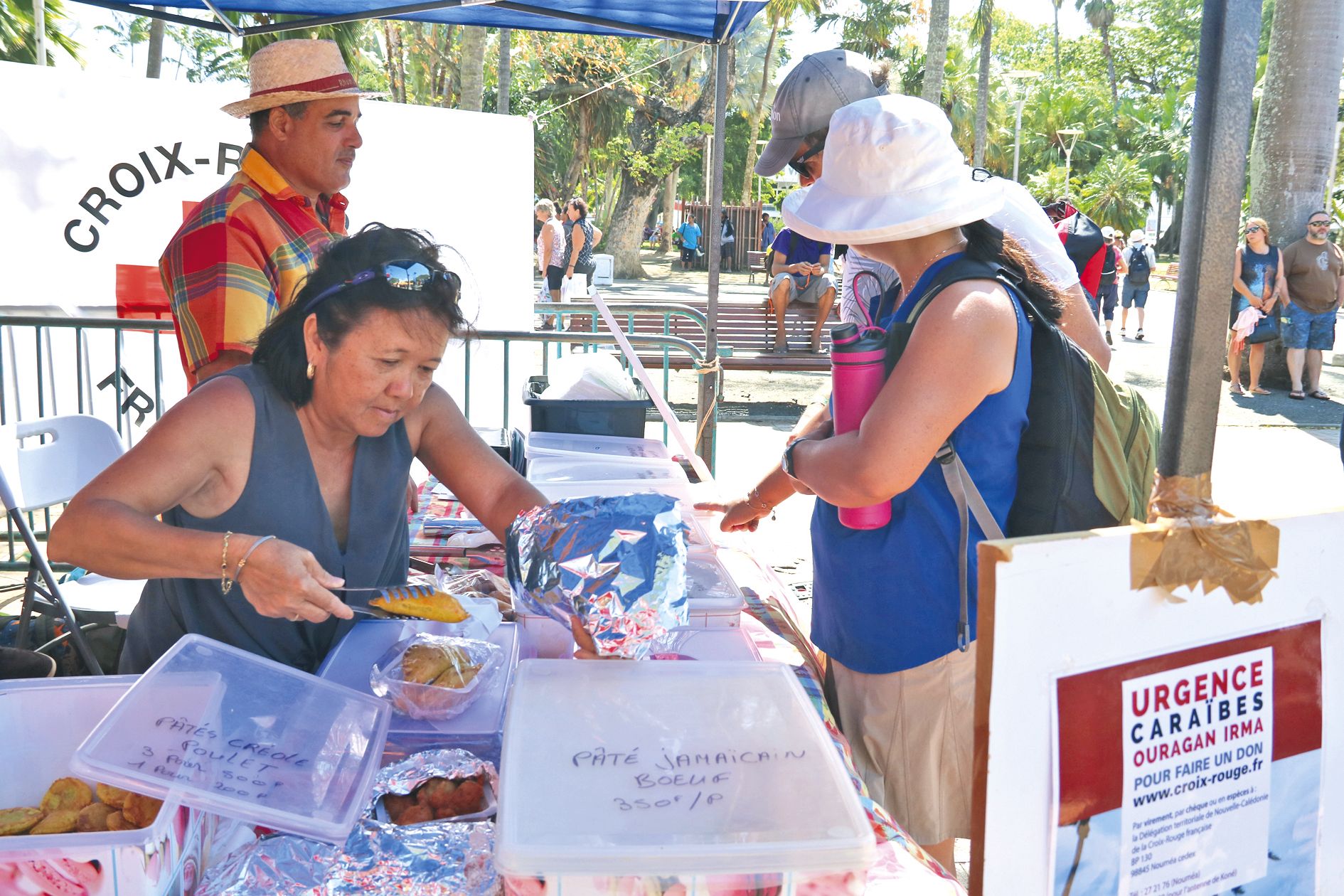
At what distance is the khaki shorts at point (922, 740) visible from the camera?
176 cm

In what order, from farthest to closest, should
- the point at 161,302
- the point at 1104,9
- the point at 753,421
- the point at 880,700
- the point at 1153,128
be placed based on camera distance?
the point at 1104,9
the point at 1153,128
the point at 753,421
the point at 161,302
the point at 880,700

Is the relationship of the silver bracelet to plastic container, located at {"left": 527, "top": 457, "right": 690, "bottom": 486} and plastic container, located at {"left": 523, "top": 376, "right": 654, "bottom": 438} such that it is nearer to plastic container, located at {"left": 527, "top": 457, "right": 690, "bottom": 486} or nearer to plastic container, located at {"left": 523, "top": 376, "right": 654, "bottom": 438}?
plastic container, located at {"left": 527, "top": 457, "right": 690, "bottom": 486}

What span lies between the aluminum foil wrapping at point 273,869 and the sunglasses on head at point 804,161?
1716mm

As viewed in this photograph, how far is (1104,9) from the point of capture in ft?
157

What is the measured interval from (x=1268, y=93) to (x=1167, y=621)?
10.3 m

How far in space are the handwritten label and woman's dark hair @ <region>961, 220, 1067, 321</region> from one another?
914mm

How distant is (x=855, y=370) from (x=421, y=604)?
76 centimetres

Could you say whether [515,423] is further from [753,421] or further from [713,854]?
[713,854]

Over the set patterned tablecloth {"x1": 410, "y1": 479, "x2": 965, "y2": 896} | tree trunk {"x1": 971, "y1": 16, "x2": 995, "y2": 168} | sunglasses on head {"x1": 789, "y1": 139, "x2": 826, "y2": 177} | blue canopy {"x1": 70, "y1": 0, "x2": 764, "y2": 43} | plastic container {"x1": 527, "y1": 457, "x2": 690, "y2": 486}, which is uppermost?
tree trunk {"x1": 971, "y1": 16, "x2": 995, "y2": 168}

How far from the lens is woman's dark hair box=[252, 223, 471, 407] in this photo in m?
1.73

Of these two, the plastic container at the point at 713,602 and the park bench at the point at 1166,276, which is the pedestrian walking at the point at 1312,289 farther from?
the park bench at the point at 1166,276

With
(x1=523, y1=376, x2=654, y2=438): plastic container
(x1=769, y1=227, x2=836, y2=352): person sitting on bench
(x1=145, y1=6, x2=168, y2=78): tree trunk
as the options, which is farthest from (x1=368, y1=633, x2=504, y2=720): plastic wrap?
(x1=145, y1=6, x2=168, y2=78): tree trunk

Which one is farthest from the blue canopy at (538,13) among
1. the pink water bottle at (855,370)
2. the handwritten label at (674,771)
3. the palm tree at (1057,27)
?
the palm tree at (1057,27)

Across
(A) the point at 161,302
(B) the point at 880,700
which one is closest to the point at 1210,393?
(B) the point at 880,700
